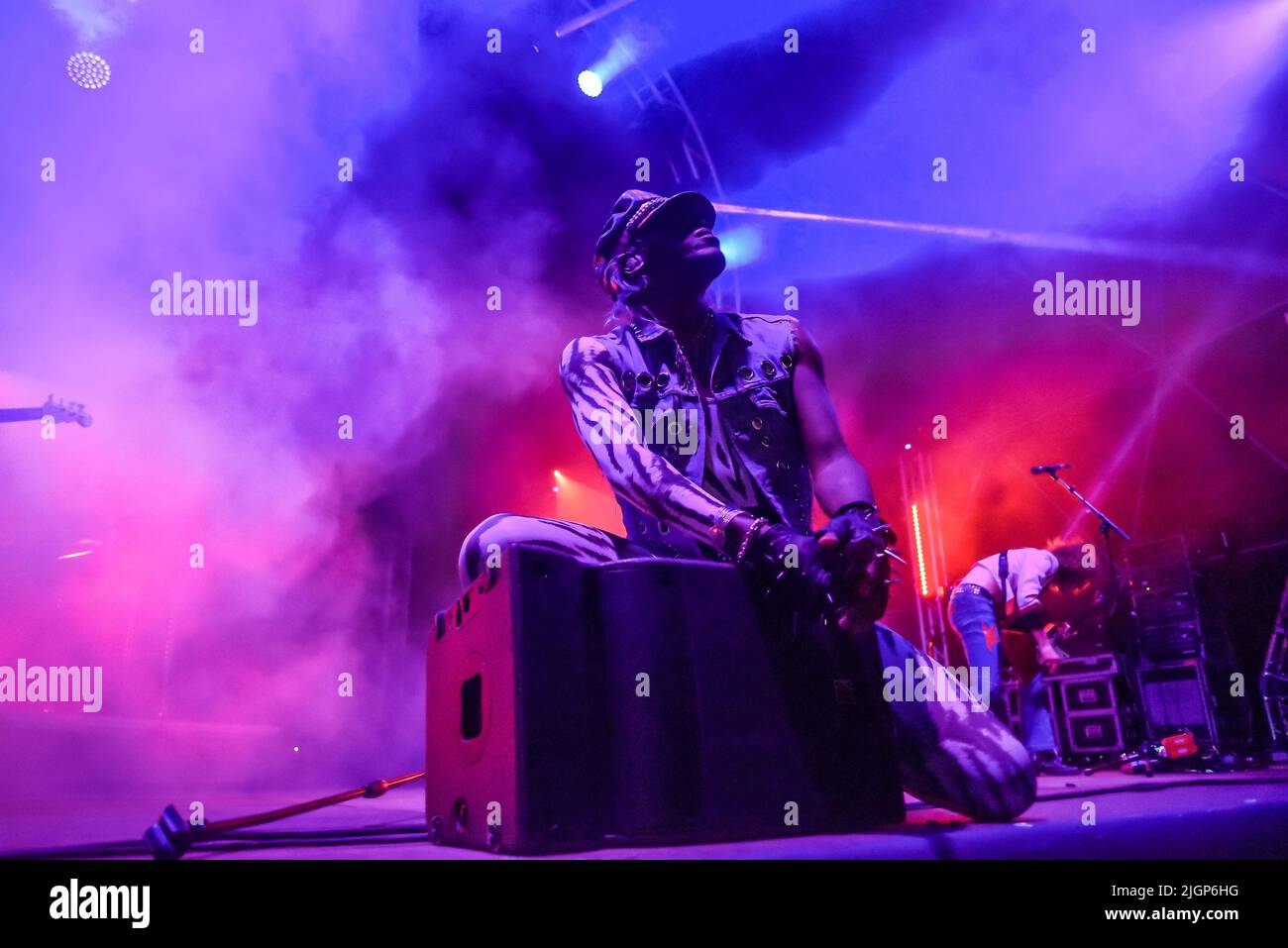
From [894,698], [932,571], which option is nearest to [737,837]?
[894,698]

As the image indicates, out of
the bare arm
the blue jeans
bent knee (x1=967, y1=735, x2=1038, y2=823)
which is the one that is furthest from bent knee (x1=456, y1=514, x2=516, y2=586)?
the blue jeans

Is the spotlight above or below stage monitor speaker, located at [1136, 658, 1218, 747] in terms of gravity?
above

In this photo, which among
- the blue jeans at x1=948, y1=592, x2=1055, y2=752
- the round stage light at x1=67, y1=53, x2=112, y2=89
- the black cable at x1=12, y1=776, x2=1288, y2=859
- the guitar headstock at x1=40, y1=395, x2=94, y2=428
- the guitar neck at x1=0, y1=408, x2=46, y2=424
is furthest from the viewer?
the blue jeans at x1=948, y1=592, x2=1055, y2=752

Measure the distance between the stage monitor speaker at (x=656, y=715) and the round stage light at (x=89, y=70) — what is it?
3430 mm

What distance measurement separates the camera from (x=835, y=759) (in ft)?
4.62

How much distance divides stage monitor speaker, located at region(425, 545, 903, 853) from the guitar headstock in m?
3.19

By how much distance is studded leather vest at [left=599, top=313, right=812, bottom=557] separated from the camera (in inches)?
69.8

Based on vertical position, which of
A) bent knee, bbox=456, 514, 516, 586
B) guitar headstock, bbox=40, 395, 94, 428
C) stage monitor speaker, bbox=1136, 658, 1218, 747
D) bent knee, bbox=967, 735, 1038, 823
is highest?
guitar headstock, bbox=40, 395, 94, 428

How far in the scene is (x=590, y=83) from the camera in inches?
152

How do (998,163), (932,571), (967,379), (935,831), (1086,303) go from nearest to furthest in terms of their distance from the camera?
(935,831)
(998,163)
(1086,303)
(967,379)
(932,571)

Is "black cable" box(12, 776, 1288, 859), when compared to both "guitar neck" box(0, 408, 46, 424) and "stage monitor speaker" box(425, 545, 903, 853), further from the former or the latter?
"guitar neck" box(0, 408, 46, 424)

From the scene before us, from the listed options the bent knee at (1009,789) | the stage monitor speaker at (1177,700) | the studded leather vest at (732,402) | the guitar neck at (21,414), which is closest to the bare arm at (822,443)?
the studded leather vest at (732,402)

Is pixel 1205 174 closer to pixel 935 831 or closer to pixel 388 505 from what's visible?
pixel 935 831

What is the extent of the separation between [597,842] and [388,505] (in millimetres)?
4271
